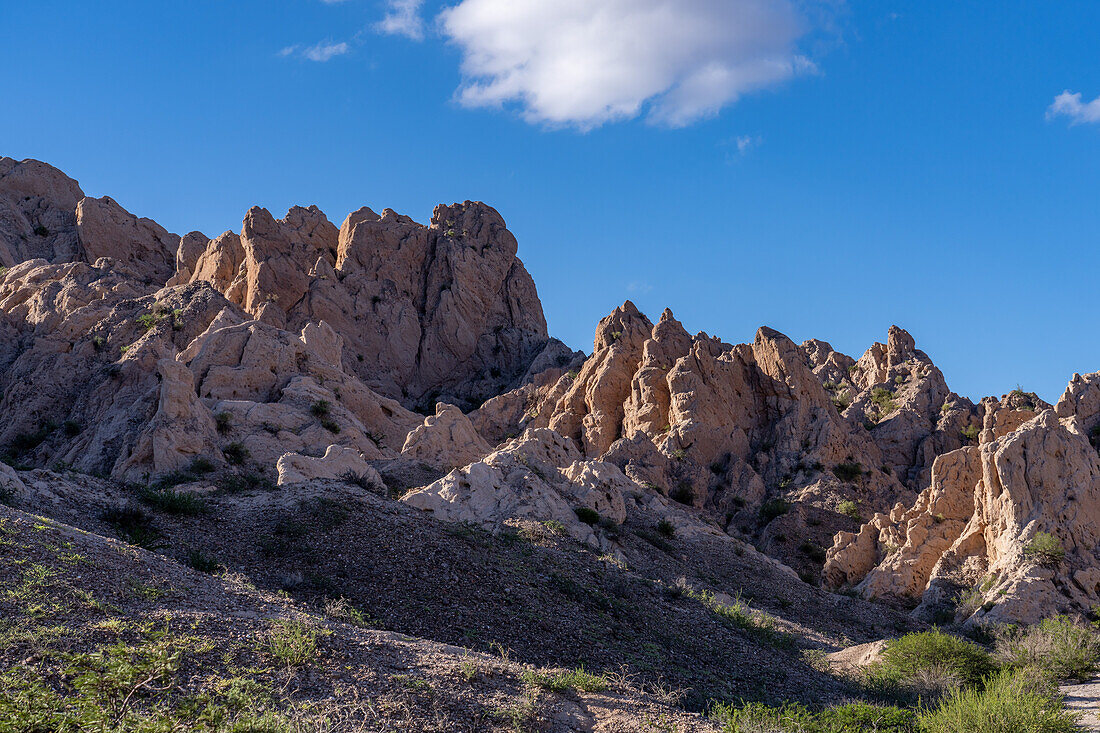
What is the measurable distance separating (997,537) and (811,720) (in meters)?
21.9

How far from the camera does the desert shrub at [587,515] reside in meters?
25.6

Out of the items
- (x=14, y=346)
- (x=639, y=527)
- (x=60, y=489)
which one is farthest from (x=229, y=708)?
(x=14, y=346)

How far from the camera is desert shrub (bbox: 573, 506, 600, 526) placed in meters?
25.6

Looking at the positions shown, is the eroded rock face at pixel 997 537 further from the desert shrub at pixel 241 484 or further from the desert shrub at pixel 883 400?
the desert shrub at pixel 241 484

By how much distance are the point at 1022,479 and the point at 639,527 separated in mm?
13733

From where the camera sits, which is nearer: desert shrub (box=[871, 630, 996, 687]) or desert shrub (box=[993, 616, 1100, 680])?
desert shrub (box=[871, 630, 996, 687])

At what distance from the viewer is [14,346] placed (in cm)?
4047

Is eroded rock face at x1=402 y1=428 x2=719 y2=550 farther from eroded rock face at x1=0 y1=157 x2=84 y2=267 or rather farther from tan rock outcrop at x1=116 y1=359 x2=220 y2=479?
eroded rock face at x1=0 y1=157 x2=84 y2=267

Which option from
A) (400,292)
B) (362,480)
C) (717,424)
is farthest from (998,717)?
(400,292)

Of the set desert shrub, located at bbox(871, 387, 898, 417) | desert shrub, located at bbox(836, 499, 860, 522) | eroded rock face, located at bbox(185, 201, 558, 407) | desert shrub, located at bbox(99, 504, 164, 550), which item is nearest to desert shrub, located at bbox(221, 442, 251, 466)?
desert shrub, located at bbox(99, 504, 164, 550)

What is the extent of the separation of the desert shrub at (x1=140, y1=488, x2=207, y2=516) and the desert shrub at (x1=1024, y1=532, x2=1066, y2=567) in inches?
1005

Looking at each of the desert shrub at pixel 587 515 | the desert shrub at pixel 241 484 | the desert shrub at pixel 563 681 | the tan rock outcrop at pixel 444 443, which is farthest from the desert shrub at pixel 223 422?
the desert shrub at pixel 563 681

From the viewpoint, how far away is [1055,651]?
2039 centimetres

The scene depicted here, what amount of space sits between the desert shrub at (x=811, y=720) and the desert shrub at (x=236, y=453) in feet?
68.2
